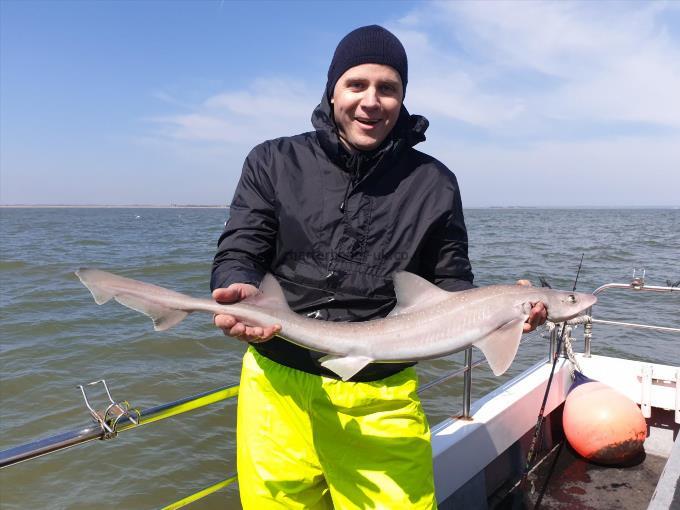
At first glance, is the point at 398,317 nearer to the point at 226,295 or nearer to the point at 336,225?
the point at 336,225

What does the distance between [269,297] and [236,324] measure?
0.70ft

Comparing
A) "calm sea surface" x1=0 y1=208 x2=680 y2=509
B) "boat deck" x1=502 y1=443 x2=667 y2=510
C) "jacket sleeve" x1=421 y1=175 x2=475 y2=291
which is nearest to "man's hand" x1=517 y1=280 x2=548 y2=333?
"jacket sleeve" x1=421 y1=175 x2=475 y2=291

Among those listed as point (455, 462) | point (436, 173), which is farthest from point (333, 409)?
point (455, 462)

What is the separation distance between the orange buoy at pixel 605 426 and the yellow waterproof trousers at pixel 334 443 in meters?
3.19

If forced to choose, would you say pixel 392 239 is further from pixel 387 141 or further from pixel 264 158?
pixel 264 158

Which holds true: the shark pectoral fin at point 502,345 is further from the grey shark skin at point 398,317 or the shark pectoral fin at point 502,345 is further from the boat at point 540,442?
the boat at point 540,442

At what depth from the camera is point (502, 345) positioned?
2.93m

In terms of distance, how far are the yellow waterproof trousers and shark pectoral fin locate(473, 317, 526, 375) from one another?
471 mm

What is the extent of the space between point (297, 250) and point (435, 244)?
83 cm

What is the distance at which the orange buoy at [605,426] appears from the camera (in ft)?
17.6

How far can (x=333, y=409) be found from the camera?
2912 millimetres

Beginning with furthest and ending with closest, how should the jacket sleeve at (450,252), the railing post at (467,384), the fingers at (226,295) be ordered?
1. the railing post at (467,384)
2. the jacket sleeve at (450,252)
3. the fingers at (226,295)

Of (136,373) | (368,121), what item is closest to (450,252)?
(368,121)

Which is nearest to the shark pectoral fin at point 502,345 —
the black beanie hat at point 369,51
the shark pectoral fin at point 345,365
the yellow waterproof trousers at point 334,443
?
the yellow waterproof trousers at point 334,443
